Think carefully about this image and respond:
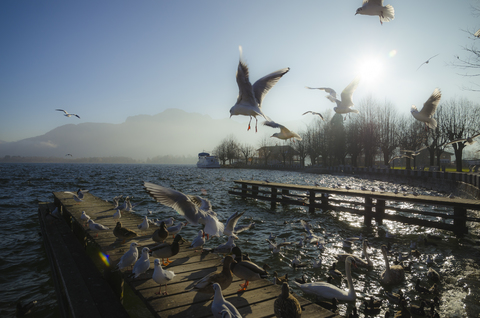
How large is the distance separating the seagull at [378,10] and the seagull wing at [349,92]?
2.69 metres

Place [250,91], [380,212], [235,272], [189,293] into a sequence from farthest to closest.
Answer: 1. [380,212]
2. [250,91]
3. [235,272]
4. [189,293]

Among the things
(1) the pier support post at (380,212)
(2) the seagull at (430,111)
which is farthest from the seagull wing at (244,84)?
(1) the pier support post at (380,212)

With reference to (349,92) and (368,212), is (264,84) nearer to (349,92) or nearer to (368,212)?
(349,92)

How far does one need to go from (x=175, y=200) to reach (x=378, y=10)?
6.89 meters

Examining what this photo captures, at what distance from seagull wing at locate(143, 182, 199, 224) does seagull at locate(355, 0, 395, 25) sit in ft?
20.5

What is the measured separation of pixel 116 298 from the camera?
448 cm

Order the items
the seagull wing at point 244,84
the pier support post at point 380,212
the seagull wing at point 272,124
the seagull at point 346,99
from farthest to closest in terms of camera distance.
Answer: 1. the pier support post at point 380,212
2. the seagull at point 346,99
3. the seagull wing at point 244,84
4. the seagull wing at point 272,124

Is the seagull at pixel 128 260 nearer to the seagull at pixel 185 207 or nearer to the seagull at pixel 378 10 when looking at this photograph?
the seagull at pixel 185 207

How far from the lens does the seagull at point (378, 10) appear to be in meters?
6.57

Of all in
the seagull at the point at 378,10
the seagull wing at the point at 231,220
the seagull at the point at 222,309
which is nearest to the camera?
the seagull at the point at 222,309

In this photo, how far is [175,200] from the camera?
5.58 m

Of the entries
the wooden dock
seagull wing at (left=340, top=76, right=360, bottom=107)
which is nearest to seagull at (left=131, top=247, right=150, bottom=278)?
the wooden dock

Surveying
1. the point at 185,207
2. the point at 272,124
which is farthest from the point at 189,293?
the point at 272,124

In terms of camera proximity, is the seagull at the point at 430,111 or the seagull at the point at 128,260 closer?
the seagull at the point at 128,260
